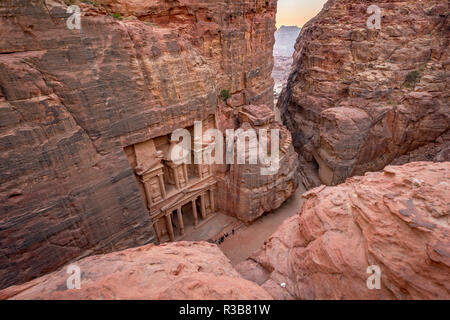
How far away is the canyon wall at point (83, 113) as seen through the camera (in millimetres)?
7734

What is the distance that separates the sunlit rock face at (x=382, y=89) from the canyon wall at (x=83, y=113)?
38.3 feet

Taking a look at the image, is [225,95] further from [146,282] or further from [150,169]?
[146,282]

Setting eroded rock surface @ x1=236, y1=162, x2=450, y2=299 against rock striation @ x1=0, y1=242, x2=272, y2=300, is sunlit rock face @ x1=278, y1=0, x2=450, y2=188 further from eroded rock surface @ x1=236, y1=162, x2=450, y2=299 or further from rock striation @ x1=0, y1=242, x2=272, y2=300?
rock striation @ x1=0, y1=242, x2=272, y2=300

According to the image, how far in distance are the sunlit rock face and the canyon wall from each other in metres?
11.7

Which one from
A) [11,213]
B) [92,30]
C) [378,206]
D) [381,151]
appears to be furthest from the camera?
[381,151]

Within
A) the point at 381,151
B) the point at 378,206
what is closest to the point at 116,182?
the point at 378,206

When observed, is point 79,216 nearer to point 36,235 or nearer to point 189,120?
point 36,235

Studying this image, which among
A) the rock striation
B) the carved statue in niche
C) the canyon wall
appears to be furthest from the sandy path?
the rock striation

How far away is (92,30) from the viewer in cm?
898

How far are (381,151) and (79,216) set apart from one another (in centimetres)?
2147

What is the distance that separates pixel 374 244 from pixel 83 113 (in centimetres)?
1027

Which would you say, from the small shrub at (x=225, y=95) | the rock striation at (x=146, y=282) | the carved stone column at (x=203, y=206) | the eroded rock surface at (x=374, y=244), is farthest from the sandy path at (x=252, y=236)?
the small shrub at (x=225, y=95)

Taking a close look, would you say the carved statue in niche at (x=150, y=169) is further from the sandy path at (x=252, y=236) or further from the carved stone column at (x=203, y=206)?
the sandy path at (x=252, y=236)

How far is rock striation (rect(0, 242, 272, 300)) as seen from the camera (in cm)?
459
